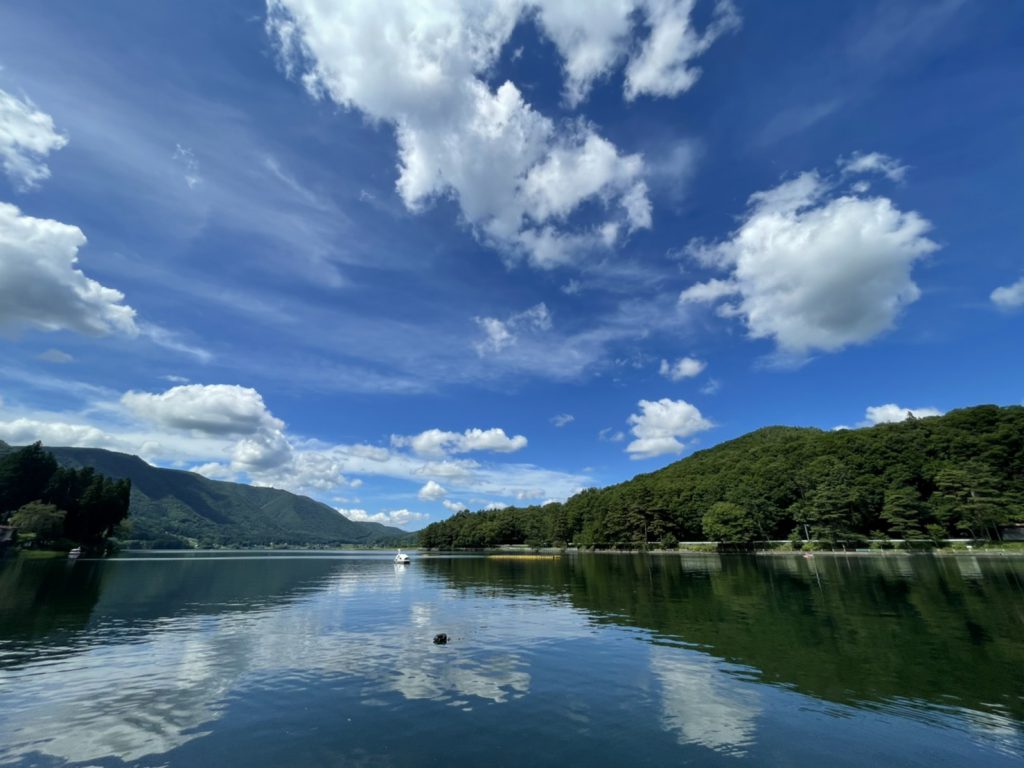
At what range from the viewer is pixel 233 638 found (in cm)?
3073

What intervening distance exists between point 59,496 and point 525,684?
178 m

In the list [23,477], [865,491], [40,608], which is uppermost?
[23,477]

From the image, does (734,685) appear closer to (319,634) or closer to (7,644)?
(319,634)

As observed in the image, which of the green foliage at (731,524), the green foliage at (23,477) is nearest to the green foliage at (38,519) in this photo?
the green foliage at (23,477)

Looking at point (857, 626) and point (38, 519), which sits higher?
point (38, 519)

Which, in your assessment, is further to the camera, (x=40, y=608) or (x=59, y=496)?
(x=59, y=496)

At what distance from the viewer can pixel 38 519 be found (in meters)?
120

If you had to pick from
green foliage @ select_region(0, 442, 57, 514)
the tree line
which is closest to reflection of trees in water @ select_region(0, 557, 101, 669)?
the tree line

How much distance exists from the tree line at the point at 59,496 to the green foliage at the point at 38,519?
0.53 m

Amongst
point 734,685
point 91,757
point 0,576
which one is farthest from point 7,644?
point 0,576

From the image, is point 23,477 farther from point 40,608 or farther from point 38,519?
point 40,608

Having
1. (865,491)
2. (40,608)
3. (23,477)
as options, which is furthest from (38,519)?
(865,491)

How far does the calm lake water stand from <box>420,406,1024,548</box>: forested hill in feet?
240

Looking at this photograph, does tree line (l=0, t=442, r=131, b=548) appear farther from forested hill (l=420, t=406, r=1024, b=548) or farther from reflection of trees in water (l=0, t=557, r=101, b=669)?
forested hill (l=420, t=406, r=1024, b=548)
